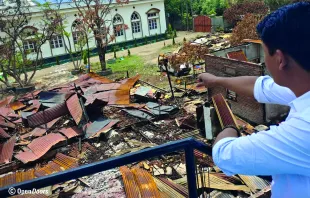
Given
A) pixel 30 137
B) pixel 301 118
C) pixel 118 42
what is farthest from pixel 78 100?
pixel 118 42

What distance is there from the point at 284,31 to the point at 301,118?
0.39 meters

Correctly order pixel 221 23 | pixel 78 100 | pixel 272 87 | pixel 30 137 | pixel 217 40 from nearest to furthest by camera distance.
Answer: pixel 272 87
pixel 30 137
pixel 78 100
pixel 217 40
pixel 221 23

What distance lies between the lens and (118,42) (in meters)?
28.2

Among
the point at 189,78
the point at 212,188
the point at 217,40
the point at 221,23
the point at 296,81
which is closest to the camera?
the point at 296,81

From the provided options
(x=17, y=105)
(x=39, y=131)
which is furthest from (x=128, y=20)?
(x=39, y=131)

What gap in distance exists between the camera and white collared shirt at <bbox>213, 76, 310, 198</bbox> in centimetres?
122

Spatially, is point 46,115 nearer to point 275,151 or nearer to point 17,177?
point 17,177

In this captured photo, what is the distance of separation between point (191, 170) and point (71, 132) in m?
6.69

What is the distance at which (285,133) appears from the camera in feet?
4.02

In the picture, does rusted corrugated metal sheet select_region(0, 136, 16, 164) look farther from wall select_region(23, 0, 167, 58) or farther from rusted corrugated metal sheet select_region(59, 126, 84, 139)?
wall select_region(23, 0, 167, 58)

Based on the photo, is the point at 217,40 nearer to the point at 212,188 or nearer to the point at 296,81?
the point at 212,188

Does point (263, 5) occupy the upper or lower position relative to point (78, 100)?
upper

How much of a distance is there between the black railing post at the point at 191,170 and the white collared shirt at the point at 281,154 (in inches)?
23.8

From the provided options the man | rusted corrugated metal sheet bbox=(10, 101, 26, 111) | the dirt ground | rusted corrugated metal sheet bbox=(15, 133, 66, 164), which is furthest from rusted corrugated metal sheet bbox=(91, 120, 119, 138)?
the dirt ground
